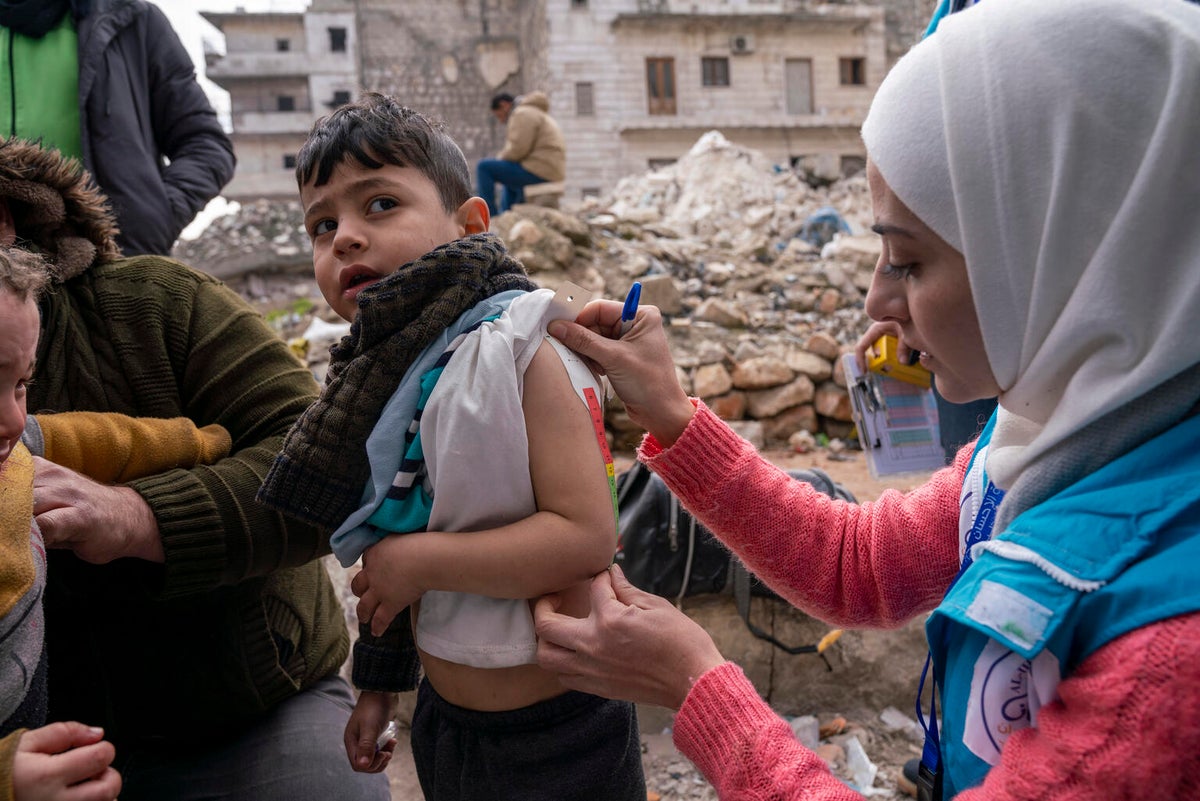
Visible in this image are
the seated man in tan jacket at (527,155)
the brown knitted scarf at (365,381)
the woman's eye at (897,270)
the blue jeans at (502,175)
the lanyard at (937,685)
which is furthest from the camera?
the blue jeans at (502,175)

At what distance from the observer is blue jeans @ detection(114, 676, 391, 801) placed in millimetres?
1556

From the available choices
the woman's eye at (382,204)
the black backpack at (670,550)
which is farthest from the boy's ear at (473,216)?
the black backpack at (670,550)

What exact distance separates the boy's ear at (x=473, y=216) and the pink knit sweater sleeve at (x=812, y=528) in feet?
1.87

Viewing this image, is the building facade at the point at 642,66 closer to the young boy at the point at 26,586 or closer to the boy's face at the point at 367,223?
the boy's face at the point at 367,223

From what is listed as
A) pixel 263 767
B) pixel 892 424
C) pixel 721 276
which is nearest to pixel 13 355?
pixel 263 767

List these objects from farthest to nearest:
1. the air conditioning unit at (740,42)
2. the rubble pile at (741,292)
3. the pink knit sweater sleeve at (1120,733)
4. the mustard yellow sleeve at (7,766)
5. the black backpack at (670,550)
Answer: the air conditioning unit at (740,42) < the rubble pile at (741,292) < the black backpack at (670,550) < the mustard yellow sleeve at (7,766) < the pink knit sweater sleeve at (1120,733)

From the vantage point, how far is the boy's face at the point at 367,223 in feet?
4.53

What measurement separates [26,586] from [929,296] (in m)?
1.30

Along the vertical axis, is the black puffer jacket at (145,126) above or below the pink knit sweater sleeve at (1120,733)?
above

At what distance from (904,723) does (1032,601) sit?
8.39ft

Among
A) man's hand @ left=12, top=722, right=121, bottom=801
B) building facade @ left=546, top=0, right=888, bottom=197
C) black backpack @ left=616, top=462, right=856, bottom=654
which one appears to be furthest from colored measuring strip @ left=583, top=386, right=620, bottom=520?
building facade @ left=546, top=0, right=888, bottom=197

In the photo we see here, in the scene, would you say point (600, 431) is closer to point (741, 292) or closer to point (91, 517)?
point (91, 517)

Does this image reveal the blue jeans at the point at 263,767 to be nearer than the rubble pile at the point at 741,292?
Yes

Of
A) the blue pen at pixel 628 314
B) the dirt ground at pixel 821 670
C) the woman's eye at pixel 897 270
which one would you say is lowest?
the dirt ground at pixel 821 670
